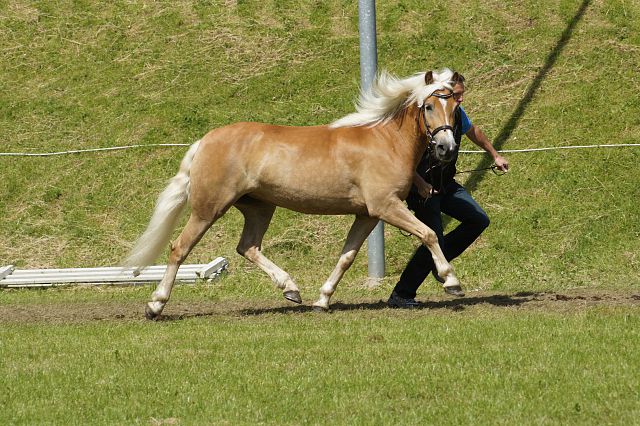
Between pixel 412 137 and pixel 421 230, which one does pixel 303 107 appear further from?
pixel 421 230

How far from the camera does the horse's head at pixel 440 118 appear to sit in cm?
910

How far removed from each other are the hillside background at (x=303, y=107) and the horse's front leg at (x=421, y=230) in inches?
109

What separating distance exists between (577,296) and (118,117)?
1062 cm

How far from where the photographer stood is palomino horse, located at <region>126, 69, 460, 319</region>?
31.1 feet

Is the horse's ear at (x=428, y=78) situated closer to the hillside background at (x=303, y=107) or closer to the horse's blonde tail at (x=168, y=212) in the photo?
the horse's blonde tail at (x=168, y=212)

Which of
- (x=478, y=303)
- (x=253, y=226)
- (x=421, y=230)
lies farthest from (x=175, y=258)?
(x=478, y=303)

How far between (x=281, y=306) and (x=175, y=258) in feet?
4.59

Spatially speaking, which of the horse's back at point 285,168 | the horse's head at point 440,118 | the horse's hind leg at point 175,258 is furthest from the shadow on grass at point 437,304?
the horse's head at point 440,118

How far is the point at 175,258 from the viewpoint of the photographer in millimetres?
10055

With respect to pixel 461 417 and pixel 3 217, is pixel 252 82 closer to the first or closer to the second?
pixel 3 217

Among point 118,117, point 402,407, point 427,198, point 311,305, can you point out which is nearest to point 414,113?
point 427,198

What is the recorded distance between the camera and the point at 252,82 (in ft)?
63.7

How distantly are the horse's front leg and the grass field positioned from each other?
445mm

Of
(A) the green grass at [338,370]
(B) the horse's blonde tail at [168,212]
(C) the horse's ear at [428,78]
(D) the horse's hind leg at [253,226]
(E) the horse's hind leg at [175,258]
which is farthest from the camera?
(D) the horse's hind leg at [253,226]
